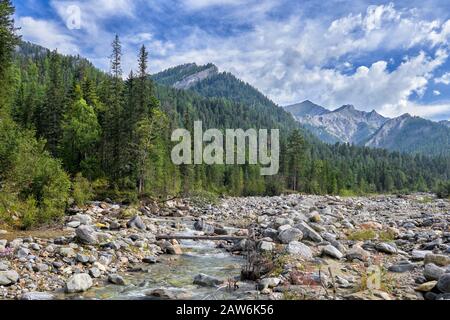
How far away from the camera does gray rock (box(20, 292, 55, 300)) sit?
358 inches

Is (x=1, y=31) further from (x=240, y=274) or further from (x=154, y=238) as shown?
(x=240, y=274)

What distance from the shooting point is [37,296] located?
30.5 ft

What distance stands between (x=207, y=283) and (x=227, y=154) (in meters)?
88.3

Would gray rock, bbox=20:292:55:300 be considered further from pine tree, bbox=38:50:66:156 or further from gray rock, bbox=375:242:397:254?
pine tree, bbox=38:50:66:156

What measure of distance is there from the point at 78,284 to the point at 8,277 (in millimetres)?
1843

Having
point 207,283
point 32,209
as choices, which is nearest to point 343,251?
point 207,283

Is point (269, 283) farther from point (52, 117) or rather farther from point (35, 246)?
point (52, 117)

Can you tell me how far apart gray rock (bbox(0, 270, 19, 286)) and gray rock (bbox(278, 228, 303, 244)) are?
10.4 metres

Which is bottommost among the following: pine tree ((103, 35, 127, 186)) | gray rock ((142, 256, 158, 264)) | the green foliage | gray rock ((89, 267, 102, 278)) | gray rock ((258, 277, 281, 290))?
gray rock ((142, 256, 158, 264))

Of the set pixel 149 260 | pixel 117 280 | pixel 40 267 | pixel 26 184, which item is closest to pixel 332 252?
pixel 149 260

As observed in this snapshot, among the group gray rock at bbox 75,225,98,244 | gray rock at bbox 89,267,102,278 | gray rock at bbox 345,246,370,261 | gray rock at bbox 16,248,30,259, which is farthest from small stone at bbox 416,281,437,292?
gray rock at bbox 16,248,30,259
